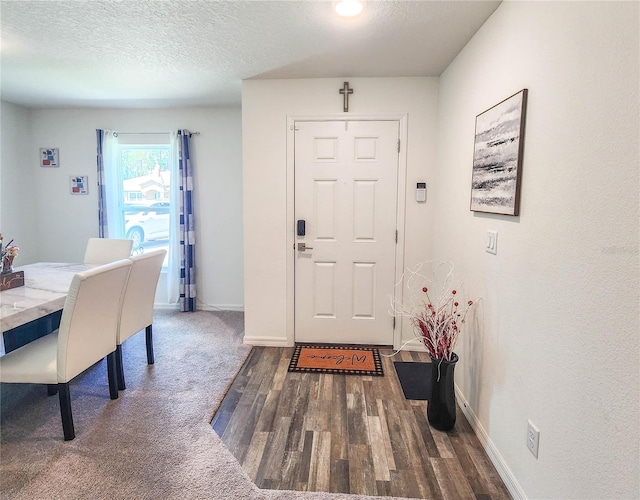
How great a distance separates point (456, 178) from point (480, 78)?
2.17 feet

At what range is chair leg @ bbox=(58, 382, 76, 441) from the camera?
200cm

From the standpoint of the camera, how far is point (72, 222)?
176 inches

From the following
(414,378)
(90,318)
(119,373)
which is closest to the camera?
(90,318)

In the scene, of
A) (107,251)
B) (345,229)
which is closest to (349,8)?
(345,229)

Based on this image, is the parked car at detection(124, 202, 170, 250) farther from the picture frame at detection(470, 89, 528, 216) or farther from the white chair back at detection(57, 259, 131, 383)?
the picture frame at detection(470, 89, 528, 216)

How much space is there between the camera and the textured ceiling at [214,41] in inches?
79.4

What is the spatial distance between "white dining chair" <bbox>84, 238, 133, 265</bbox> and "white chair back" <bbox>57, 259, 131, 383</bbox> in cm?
113

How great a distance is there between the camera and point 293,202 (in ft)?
10.7

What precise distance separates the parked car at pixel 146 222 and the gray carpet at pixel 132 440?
1827mm

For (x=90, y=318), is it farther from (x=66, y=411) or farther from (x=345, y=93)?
(x=345, y=93)

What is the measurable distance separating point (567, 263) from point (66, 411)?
2502mm

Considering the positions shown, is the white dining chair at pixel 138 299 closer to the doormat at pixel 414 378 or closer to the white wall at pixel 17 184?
the doormat at pixel 414 378

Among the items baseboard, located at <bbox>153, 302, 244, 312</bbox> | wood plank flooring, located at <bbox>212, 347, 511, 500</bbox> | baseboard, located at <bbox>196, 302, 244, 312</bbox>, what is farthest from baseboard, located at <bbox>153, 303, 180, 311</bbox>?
wood plank flooring, located at <bbox>212, 347, 511, 500</bbox>

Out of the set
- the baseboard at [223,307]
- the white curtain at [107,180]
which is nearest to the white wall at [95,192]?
the baseboard at [223,307]
